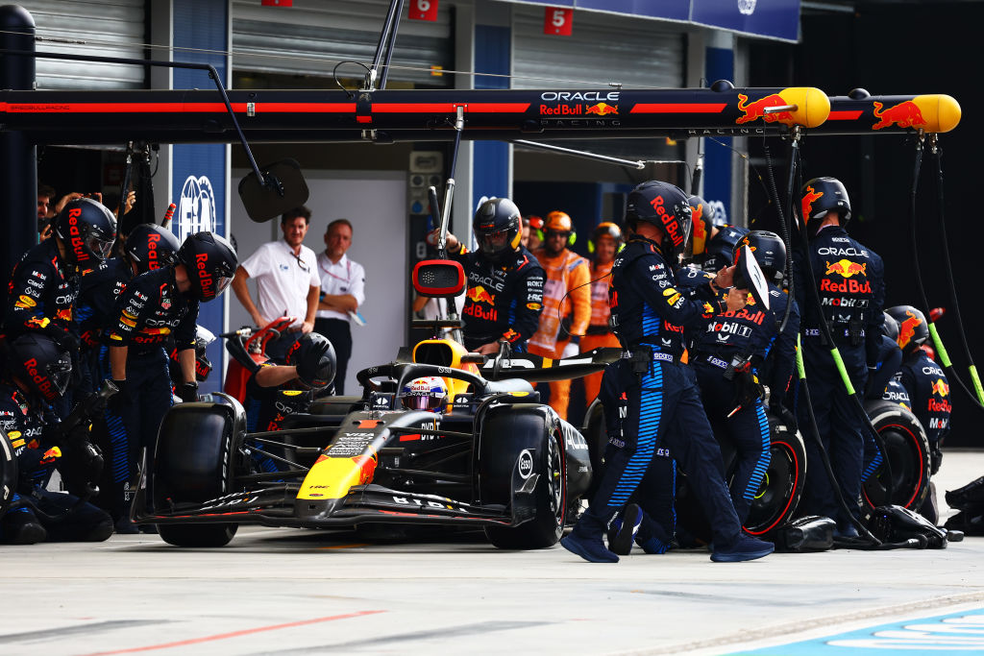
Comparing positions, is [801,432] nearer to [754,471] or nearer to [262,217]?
[754,471]

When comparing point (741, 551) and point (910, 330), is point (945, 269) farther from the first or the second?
point (741, 551)

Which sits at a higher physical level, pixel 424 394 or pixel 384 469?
pixel 424 394

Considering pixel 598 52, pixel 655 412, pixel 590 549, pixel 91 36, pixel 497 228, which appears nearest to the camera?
pixel 590 549

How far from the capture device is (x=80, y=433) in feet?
36.7

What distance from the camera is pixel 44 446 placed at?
439 inches

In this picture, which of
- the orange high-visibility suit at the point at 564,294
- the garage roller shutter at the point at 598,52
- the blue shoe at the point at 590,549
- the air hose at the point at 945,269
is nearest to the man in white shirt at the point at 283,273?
the orange high-visibility suit at the point at 564,294

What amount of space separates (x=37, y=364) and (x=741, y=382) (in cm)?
412

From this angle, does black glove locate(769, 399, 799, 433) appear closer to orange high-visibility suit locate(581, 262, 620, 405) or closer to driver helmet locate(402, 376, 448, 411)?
driver helmet locate(402, 376, 448, 411)

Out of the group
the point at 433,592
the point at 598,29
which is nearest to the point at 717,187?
the point at 598,29

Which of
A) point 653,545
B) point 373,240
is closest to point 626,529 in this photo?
point 653,545

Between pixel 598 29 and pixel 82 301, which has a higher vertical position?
pixel 598 29

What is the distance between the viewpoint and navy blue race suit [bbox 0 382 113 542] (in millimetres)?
11000

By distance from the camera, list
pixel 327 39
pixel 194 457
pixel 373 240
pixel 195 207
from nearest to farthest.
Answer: pixel 194 457, pixel 195 207, pixel 327 39, pixel 373 240

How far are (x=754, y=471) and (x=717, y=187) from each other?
1159 centimetres
